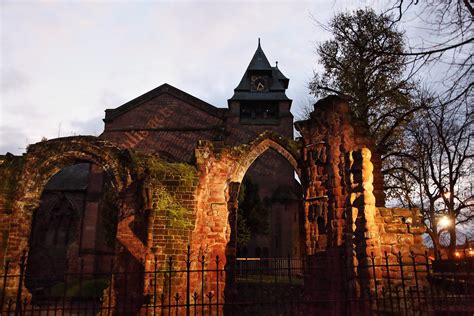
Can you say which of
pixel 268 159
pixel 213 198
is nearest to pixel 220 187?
pixel 213 198

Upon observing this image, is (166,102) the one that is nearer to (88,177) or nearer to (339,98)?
(88,177)

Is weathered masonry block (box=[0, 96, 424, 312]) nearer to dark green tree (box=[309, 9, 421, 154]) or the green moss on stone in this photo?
the green moss on stone

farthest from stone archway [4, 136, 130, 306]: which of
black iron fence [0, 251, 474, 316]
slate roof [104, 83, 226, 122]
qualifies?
slate roof [104, 83, 226, 122]

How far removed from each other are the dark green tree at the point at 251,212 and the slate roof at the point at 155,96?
6.68 meters

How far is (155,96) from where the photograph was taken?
2623 cm

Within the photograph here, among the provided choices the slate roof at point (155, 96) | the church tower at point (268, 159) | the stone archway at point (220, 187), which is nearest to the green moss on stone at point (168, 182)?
the stone archway at point (220, 187)

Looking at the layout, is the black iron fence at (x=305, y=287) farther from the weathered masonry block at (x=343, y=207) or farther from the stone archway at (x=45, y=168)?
the stone archway at (x=45, y=168)

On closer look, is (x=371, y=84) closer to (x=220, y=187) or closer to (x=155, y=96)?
(x=220, y=187)

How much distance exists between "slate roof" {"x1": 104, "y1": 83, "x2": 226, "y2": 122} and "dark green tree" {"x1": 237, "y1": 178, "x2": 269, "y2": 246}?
6.68 m

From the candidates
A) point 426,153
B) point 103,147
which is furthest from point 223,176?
point 426,153

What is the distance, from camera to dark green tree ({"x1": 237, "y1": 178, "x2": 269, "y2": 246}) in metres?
20.8

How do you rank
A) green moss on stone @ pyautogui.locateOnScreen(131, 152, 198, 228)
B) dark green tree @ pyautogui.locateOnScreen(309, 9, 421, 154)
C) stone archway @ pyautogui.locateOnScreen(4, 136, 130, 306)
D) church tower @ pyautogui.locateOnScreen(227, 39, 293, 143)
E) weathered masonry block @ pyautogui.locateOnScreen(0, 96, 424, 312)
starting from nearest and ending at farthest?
weathered masonry block @ pyautogui.locateOnScreen(0, 96, 424, 312), green moss on stone @ pyautogui.locateOnScreen(131, 152, 198, 228), stone archway @ pyautogui.locateOnScreen(4, 136, 130, 306), dark green tree @ pyautogui.locateOnScreen(309, 9, 421, 154), church tower @ pyautogui.locateOnScreen(227, 39, 293, 143)

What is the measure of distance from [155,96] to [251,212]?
1130 centimetres

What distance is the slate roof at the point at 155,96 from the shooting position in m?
25.6
